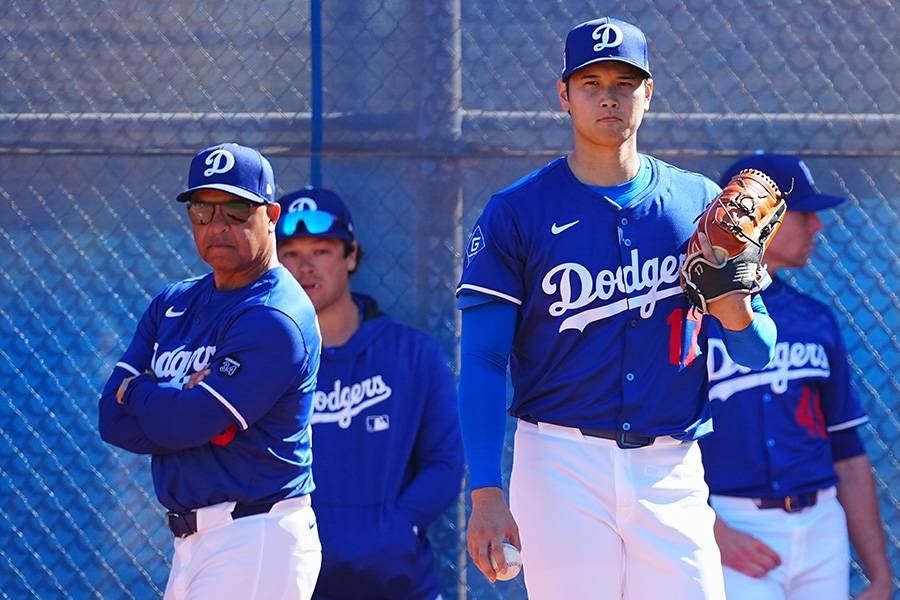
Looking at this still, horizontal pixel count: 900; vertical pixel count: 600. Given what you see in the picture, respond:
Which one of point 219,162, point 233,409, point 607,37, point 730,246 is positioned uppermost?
point 607,37

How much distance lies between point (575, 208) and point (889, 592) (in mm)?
1724

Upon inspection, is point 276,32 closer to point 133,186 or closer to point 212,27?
point 212,27

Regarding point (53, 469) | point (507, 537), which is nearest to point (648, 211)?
point (507, 537)

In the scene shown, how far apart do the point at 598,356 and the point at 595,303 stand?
0.10 metres

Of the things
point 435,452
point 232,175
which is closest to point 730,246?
point 232,175

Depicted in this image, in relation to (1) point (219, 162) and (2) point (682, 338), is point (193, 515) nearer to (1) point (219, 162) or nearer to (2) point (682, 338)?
(1) point (219, 162)

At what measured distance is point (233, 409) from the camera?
236 centimetres

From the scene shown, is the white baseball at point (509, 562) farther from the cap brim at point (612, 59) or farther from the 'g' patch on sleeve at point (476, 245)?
the cap brim at point (612, 59)

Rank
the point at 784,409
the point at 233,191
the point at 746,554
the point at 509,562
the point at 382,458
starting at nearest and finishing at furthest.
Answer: the point at 509,562, the point at 233,191, the point at 746,554, the point at 784,409, the point at 382,458

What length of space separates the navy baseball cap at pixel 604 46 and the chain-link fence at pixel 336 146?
1.37 metres

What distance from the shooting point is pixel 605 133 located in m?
2.04

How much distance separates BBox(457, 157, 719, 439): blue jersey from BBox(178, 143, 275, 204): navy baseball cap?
78 cm

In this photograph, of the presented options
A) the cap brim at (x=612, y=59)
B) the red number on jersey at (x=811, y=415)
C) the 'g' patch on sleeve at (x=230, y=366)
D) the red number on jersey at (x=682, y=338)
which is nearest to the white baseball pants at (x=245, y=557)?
the 'g' patch on sleeve at (x=230, y=366)

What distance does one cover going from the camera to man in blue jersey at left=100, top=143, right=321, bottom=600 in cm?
238
